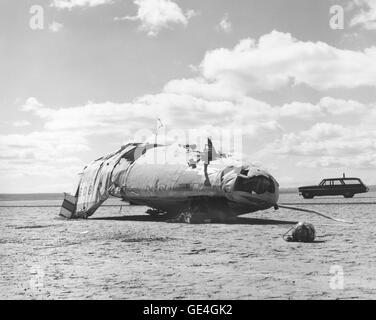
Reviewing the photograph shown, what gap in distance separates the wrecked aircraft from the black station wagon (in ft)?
79.4

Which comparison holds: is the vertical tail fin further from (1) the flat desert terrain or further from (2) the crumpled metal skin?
(1) the flat desert terrain

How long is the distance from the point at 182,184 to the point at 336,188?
27.6 meters

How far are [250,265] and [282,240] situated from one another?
3.49 meters

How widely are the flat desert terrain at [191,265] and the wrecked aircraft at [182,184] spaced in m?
1.99

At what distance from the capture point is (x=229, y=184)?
15.5 m

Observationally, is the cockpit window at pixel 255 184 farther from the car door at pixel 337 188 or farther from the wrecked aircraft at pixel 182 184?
the car door at pixel 337 188

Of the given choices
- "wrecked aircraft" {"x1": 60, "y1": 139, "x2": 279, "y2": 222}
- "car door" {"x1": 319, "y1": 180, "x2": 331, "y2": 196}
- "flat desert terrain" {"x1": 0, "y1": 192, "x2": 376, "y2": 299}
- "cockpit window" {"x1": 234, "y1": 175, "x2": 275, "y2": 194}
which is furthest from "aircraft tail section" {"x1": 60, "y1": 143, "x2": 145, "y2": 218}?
"car door" {"x1": 319, "y1": 180, "x2": 331, "y2": 196}

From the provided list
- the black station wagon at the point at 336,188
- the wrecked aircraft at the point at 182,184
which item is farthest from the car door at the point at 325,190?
the wrecked aircraft at the point at 182,184

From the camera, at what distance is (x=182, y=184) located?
16.6 metres

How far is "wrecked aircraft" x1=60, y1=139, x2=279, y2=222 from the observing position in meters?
15.9

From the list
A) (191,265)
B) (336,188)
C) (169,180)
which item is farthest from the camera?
(336,188)

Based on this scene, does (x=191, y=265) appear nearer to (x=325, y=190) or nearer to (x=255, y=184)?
(x=255, y=184)

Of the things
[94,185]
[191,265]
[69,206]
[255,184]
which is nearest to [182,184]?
[255,184]

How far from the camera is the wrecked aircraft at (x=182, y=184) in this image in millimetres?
15859
